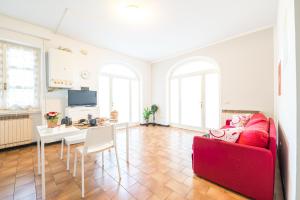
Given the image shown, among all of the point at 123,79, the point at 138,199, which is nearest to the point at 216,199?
the point at 138,199

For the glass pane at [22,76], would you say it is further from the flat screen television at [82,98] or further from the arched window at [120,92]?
the arched window at [120,92]

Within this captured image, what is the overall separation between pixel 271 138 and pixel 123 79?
189 inches

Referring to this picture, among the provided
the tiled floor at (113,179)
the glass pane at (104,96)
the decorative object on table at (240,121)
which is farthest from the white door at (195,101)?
the glass pane at (104,96)

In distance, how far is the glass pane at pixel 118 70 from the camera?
493 centimetres

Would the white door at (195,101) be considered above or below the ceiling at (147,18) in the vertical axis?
below

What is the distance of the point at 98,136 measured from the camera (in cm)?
179

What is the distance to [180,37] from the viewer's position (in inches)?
149

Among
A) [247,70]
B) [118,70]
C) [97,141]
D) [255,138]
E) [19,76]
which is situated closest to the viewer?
[255,138]

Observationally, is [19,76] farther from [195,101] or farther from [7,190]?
[195,101]

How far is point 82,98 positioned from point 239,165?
3749 millimetres

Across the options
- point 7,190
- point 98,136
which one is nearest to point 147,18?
point 98,136

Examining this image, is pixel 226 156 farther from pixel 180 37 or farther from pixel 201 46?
pixel 201 46

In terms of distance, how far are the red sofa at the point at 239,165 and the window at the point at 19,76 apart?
3853 mm

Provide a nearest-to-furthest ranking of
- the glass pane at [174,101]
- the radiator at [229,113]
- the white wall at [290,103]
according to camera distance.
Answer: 1. the white wall at [290,103]
2. the radiator at [229,113]
3. the glass pane at [174,101]
